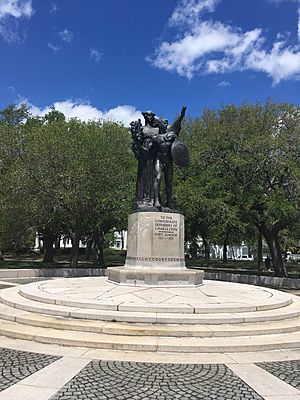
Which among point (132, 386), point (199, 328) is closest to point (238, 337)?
point (199, 328)

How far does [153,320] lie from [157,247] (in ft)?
14.6

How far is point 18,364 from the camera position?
18.7ft

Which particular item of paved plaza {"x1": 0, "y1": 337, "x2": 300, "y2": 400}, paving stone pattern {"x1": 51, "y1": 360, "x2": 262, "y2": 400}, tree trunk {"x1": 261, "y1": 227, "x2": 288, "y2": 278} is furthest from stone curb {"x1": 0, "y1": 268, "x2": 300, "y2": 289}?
paving stone pattern {"x1": 51, "y1": 360, "x2": 262, "y2": 400}

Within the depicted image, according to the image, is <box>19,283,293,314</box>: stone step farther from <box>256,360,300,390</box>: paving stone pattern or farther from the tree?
the tree

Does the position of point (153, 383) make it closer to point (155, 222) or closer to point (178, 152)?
point (155, 222)

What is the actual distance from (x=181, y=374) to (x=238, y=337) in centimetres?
210

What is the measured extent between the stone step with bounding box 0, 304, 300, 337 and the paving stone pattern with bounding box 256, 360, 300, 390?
126 centimetres

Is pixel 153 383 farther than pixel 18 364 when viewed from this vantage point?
No

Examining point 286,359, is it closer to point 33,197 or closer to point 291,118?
point 33,197

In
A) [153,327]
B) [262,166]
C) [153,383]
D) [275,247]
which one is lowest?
[153,383]

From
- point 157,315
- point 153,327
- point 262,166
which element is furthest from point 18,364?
point 262,166

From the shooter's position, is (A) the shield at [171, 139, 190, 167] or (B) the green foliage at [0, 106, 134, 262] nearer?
(A) the shield at [171, 139, 190, 167]

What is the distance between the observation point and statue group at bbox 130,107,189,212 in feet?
43.1

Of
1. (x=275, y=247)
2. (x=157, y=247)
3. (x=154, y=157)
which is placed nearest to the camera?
(x=157, y=247)
